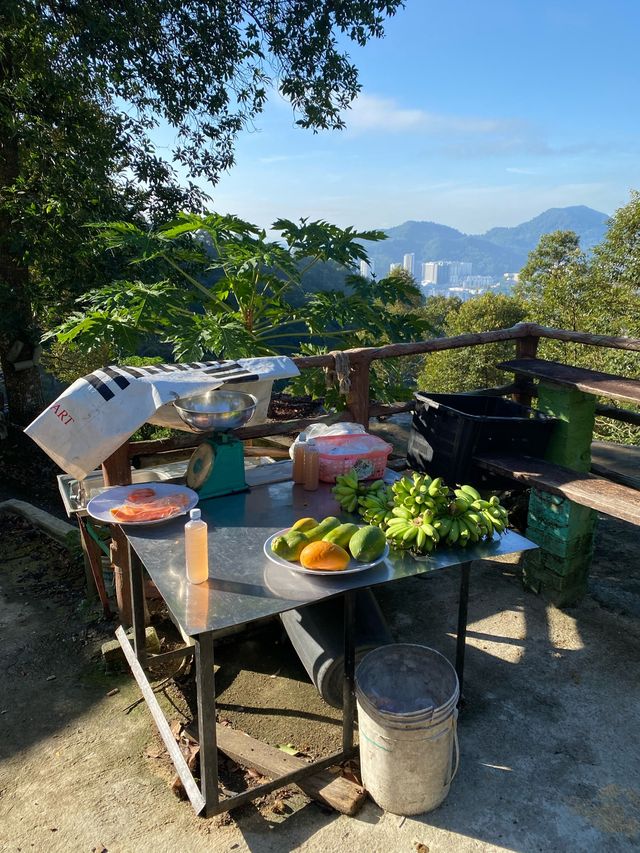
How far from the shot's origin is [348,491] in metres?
3.12

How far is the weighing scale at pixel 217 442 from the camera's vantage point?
311 cm

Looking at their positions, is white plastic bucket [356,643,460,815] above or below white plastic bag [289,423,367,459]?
below

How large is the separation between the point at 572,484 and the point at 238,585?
2333 mm

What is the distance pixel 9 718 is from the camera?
3.25m

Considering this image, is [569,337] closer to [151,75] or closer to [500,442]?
[500,442]

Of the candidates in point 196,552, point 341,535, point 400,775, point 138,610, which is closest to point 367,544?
point 341,535

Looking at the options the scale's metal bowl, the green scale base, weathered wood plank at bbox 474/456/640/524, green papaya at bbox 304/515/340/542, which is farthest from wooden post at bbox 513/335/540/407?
green papaya at bbox 304/515/340/542

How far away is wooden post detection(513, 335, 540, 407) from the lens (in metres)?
4.91

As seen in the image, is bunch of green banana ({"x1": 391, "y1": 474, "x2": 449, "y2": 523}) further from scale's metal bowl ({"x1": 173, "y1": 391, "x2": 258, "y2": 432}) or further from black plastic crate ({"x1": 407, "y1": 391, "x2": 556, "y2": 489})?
black plastic crate ({"x1": 407, "y1": 391, "x2": 556, "y2": 489})

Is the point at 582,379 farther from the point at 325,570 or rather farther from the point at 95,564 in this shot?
the point at 95,564

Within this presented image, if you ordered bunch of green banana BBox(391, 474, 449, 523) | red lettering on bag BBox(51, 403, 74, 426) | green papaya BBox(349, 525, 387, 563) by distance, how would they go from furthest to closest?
1. red lettering on bag BBox(51, 403, 74, 426)
2. bunch of green banana BBox(391, 474, 449, 523)
3. green papaya BBox(349, 525, 387, 563)

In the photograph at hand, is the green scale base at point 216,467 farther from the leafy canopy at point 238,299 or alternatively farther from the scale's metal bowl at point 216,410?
the leafy canopy at point 238,299

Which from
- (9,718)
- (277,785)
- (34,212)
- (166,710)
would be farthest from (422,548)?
(34,212)

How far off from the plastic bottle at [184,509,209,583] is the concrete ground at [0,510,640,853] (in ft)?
3.49
